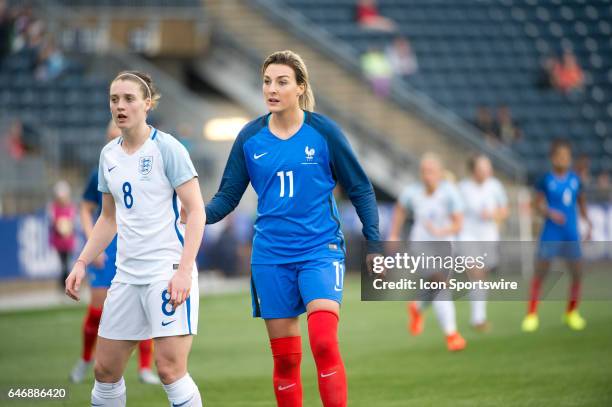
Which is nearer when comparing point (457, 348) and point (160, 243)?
point (160, 243)

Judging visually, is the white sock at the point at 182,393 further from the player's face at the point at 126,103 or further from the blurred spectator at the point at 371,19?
the blurred spectator at the point at 371,19

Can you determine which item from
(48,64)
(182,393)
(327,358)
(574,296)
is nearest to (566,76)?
(48,64)

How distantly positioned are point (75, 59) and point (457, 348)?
18635 mm

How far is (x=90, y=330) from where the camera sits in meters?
Answer: 10.8

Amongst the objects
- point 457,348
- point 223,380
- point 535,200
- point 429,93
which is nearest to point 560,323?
point 535,200

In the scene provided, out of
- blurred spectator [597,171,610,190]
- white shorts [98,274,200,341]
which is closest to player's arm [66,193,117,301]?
white shorts [98,274,200,341]

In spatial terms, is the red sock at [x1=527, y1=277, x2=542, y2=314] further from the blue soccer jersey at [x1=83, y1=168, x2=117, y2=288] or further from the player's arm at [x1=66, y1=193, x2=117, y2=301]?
the player's arm at [x1=66, y1=193, x2=117, y2=301]

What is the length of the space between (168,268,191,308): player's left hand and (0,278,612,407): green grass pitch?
3.17 metres

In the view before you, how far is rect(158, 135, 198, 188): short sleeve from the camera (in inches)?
261

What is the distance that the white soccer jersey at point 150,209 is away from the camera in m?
6.64

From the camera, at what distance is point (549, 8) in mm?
34156

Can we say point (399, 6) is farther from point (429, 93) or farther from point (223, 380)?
point (223, 380)

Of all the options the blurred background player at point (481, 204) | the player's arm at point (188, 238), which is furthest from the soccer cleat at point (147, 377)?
the blurred background player at point (481, 204)

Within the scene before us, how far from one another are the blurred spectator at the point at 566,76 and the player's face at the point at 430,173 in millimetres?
19001
